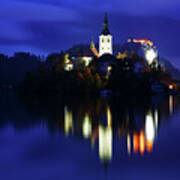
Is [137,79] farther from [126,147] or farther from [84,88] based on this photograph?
[126,147]

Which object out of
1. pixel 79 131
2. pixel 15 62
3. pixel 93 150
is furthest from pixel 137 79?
pixel 15 62

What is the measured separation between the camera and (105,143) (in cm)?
1146

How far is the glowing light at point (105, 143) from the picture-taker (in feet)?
31.6

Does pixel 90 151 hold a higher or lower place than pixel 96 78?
lower

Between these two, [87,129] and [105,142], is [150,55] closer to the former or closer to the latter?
[87,129]

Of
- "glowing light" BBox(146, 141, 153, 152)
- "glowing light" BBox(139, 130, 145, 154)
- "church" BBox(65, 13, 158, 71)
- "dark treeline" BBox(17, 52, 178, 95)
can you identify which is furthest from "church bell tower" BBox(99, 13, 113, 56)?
"glowing light" BBox(146, 141, 153, 152)

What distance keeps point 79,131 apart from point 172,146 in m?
4.31

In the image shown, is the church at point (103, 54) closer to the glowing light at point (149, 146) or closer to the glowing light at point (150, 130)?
the glowing light at point (150, 130)

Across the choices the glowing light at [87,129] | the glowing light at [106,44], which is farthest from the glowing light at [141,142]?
the glowing light at [106,44]

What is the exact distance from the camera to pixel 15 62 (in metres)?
136

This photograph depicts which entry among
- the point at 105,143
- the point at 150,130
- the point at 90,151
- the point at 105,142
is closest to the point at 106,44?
the point at 150,130

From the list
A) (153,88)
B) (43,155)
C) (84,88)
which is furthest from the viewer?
(153,88)

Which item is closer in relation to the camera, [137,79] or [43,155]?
[43,155]

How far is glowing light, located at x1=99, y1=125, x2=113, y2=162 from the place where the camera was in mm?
9647
